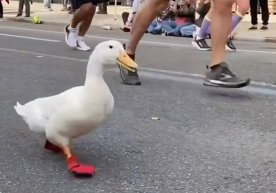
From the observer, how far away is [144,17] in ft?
18.1

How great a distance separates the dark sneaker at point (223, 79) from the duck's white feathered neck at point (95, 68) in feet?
6.31

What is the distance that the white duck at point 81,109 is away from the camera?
9.80 feet

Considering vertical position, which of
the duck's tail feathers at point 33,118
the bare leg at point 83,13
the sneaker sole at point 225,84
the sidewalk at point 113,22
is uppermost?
the bare leg at point 83,13

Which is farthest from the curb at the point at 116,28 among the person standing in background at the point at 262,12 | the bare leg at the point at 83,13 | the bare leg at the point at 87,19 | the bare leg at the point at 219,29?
the bare leg at the point at 219,29

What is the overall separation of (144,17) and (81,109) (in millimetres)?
2640

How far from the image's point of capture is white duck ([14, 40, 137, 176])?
299 cm

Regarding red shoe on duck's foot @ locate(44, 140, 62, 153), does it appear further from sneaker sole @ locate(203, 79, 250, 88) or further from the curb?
the curb

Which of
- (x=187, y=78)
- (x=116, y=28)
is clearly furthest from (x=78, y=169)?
(x=116, y=28)

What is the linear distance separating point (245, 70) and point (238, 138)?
304 cm

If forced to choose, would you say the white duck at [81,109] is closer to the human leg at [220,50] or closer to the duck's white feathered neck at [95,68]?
the duck's white feathered neck at [95,68]

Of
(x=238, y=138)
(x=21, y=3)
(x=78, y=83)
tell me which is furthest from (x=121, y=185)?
(x=21, y=3)

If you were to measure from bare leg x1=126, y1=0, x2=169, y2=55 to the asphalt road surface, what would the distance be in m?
0.37

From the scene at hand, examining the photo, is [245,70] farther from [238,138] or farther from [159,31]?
[159,31]

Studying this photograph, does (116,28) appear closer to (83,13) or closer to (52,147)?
(83,13)
